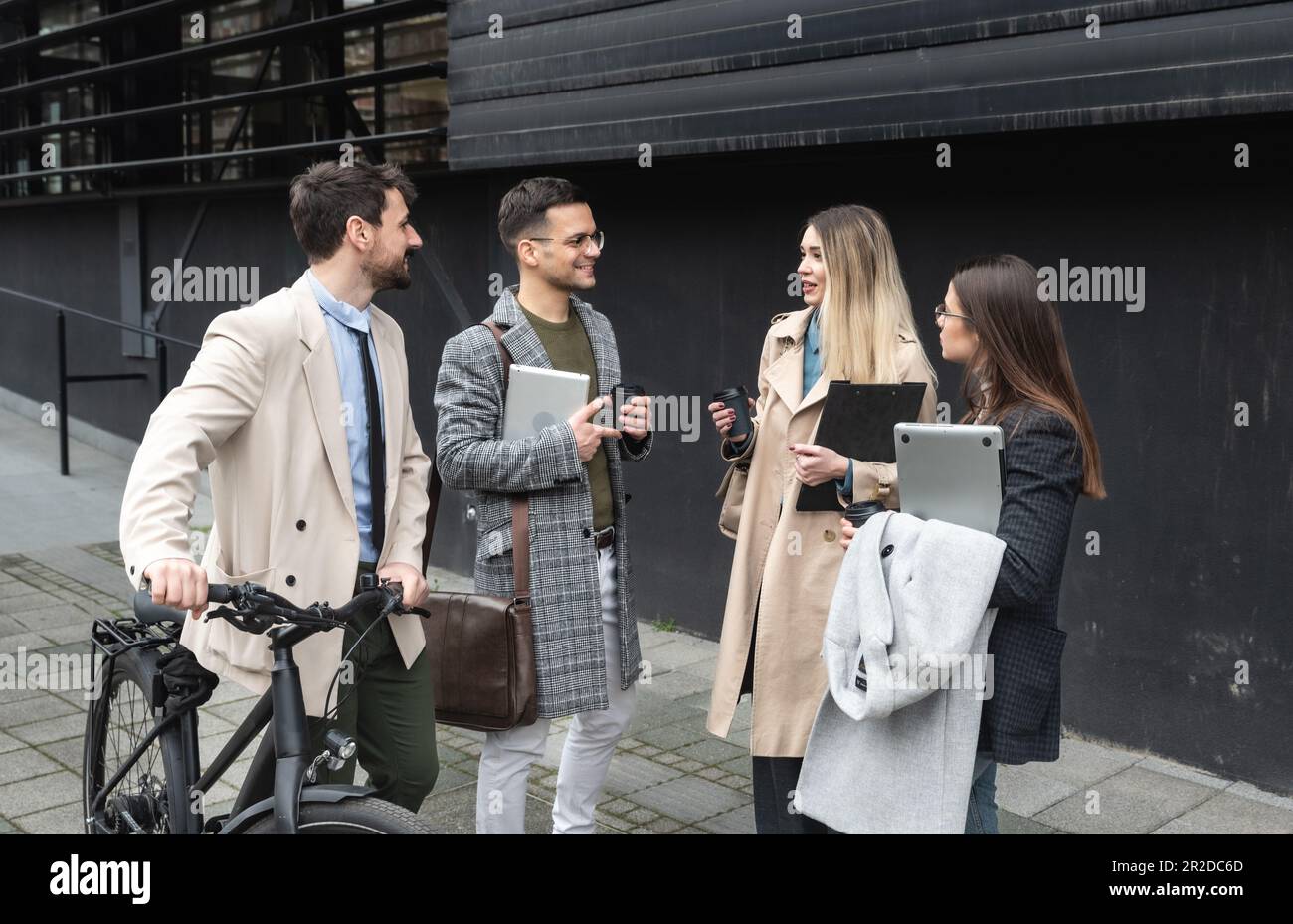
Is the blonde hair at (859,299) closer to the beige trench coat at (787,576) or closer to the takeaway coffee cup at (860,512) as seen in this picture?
the beige trench coat at (787,576)

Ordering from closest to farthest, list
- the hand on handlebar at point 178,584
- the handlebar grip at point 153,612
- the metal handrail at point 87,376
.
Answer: the hand on handlebar at point 178,584
the handlebar grip at point 153,612
the metal handrail at point 87,376

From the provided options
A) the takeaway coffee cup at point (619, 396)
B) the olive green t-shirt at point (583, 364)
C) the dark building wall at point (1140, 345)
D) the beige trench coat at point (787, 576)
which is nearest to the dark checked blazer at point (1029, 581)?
the beige trench coat at point (787, 576)

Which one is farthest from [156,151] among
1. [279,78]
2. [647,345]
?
[647,345]

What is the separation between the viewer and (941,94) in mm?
5133

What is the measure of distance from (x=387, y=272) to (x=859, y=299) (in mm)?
1253

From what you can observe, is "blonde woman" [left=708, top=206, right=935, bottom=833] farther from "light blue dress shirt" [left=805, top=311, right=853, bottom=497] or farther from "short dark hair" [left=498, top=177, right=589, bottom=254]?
"short dark hair" [left=498, top=177, right=589, bottom=254]

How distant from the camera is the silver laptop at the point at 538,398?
11.7ft

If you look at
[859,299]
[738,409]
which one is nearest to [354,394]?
[738,409]

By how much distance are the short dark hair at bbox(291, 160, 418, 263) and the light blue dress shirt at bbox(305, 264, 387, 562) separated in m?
0.10

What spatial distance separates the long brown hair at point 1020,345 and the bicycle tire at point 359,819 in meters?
1.55

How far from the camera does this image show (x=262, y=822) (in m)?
2.78

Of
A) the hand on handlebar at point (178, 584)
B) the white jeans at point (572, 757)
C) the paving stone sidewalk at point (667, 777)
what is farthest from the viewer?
the paving stone sidewalk at point (667, 777)

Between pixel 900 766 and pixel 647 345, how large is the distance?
14.2 feet

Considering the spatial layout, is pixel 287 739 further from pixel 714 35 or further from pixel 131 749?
pixel 714 35
